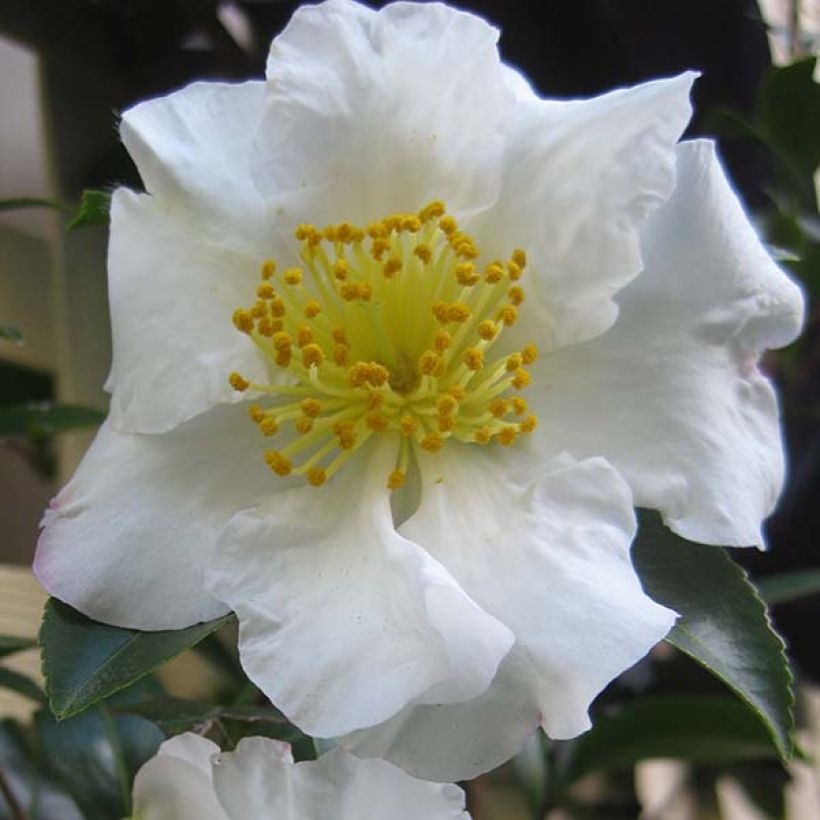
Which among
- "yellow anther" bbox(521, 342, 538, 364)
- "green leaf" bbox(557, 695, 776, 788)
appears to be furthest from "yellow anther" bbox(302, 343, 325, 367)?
"green leaf" bbox(557, 695, 776, 788)

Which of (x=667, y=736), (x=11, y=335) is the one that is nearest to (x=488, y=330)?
(x=11, y=335)

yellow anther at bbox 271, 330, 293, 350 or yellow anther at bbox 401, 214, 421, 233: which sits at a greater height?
yellow anther at bbox 401, 214, 421, 233

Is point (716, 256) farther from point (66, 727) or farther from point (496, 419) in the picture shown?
point (66, 727)

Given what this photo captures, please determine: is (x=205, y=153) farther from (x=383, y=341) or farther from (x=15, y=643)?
(x=15, y=643)

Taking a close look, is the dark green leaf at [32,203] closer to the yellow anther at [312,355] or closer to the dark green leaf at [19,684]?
the yellow anther at [312,355]

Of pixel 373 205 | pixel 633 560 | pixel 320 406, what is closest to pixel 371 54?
pixel 373 205

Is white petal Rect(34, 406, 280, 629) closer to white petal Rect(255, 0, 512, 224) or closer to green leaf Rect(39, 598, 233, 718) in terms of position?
green leaf Rect(39, 598, 233, 718)
